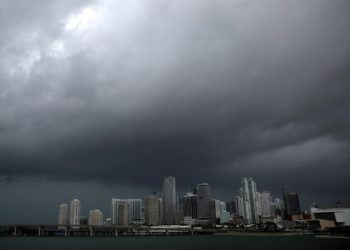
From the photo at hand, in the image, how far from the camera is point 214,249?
4811 inches

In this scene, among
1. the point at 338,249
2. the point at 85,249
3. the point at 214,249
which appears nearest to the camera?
the point at 338,249

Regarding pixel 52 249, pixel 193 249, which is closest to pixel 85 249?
pixel 52 249

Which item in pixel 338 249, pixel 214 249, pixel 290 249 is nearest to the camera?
pixel 338 249

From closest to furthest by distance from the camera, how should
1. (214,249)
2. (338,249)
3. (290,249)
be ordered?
(338,249), (290,249), (214,249)

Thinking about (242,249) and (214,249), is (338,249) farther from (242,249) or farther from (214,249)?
(214,249)

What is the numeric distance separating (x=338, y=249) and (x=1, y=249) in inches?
5051

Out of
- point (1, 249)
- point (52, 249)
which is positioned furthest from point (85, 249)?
point (1, 249)

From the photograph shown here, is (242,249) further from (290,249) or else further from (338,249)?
(338,249)

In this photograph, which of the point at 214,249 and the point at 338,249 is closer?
the point at 338,249

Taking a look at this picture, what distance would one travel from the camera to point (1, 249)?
137 metres

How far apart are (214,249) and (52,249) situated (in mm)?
65625

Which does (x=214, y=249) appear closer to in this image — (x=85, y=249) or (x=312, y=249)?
(x=312, y=249)

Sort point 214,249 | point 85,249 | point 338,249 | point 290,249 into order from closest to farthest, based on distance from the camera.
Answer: point 338,249, point 290,249, point 214,249, point 85,249

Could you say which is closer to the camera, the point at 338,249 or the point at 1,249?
the point at 338,249
